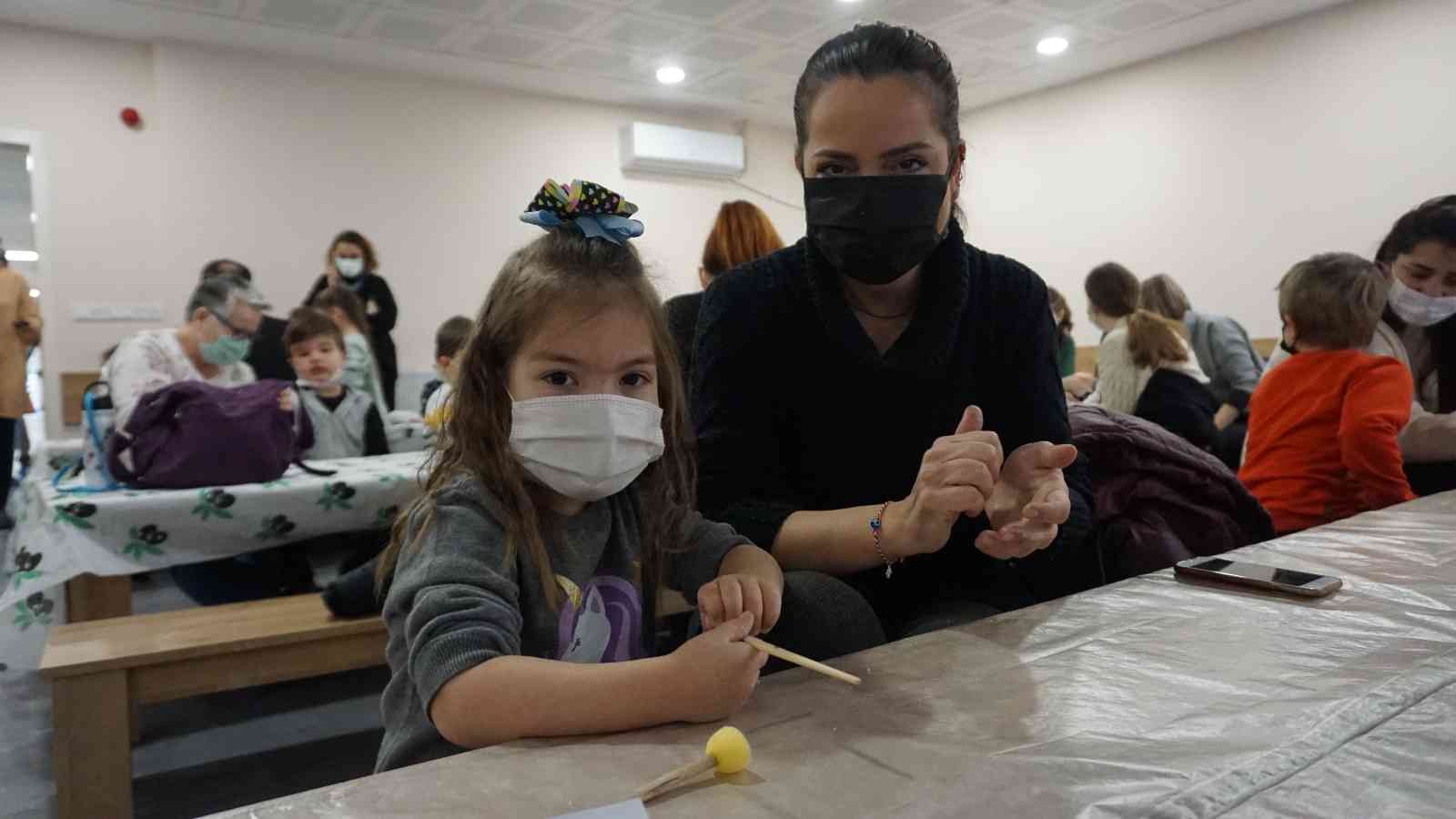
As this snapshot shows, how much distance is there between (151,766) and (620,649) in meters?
1.63

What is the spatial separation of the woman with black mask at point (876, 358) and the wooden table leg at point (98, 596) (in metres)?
1.66

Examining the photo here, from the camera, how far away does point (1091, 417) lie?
1.69 meters

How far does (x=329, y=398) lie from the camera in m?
2.94

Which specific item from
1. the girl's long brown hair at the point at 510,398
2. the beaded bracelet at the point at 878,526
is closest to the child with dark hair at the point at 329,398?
the girl's long brown hair at the point at 510,398

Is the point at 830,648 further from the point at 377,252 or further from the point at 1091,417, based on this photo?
the point at 377,252

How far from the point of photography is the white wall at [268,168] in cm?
504

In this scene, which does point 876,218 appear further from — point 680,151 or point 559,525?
point 680,151

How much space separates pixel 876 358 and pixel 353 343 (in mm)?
2712

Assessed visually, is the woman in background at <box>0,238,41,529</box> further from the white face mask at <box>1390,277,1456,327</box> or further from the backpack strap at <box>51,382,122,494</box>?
the white face mask at <box>1390,277,1456,327</box>

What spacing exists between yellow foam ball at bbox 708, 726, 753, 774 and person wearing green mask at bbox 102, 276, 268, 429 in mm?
2408

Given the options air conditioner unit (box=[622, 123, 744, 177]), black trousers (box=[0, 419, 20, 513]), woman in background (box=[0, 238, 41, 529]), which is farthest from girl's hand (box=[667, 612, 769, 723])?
air conditioner unit (box=[622, 123, 744, 177])

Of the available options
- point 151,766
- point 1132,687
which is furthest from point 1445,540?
point 151,766

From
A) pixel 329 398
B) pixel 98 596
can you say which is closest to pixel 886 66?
pixel 98 596

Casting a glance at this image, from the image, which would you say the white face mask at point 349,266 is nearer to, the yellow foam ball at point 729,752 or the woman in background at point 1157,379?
the woman in background at point 1157,379
